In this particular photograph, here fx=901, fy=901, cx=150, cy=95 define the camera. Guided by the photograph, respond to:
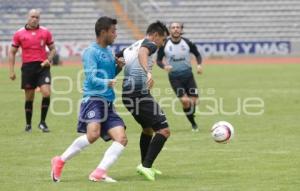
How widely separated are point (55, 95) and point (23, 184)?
17269mm

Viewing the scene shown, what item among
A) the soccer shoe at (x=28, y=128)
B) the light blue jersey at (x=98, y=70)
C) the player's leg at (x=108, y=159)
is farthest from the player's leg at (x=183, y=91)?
the player's leg at (x=108, y=159)

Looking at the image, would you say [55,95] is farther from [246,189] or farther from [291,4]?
[291,4]

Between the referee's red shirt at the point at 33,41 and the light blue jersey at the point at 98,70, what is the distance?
21.2ft

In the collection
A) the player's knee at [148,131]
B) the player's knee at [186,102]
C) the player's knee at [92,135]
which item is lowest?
the player's knee at [186,102]

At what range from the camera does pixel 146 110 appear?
10695 millimetres

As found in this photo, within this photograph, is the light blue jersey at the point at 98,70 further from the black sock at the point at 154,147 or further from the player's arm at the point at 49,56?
the player's arm at the point at 49,56

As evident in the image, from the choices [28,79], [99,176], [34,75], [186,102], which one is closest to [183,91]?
[186,102]

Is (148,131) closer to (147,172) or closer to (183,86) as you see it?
(147,172)

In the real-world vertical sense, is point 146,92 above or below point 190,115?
above

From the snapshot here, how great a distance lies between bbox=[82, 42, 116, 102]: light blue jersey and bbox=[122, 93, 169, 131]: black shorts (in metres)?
0.43

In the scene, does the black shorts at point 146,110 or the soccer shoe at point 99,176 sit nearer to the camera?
the soccer shoe at point 99,176

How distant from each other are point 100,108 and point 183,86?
7405 mm

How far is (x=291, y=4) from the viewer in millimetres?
53656

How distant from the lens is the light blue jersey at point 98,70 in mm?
10062
